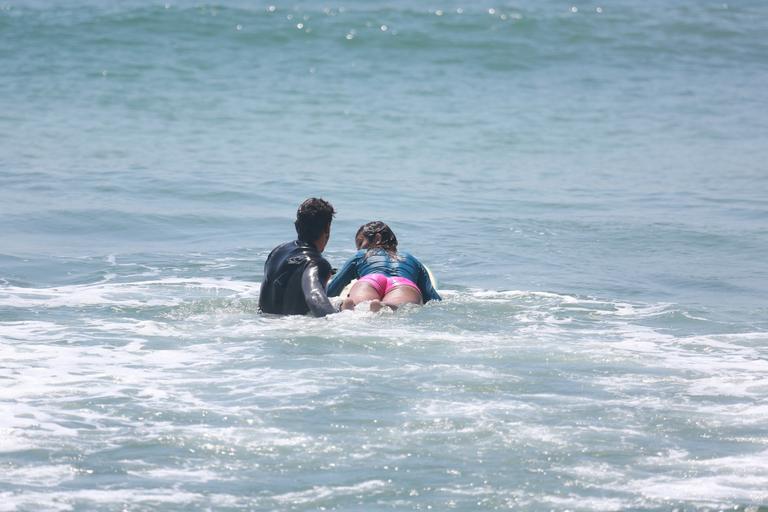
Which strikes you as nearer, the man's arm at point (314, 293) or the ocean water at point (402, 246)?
the ocean water at point (402, 246)

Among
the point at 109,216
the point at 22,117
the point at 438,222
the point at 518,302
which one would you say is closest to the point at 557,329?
the point at 518,302

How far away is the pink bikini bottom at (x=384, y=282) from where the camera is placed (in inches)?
391

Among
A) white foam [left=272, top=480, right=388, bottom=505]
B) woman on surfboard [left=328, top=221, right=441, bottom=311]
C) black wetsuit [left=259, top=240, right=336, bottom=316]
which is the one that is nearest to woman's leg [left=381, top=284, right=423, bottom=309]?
woman on surfboard [left=328, top=221, right=441, bottom=311]

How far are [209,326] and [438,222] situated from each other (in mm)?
6300

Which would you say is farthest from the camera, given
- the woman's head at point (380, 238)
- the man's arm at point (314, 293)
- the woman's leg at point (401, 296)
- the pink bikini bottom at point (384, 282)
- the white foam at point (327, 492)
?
the woman's head at point (380, 238)

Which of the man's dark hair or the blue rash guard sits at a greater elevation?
the man's dark hair

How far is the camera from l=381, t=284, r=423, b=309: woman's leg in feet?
32.1

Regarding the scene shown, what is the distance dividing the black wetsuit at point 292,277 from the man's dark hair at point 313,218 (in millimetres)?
95

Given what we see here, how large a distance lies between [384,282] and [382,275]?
92 mm

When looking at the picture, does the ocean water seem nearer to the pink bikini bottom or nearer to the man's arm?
the man's arm

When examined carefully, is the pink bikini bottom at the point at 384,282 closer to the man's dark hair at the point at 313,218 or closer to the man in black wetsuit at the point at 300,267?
the man in black wetsuit at the point at 300,267

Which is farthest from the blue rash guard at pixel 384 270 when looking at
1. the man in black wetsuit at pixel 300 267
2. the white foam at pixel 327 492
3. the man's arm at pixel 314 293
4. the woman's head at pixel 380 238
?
the white foam at pixel 327 492

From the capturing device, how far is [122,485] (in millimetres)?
5668

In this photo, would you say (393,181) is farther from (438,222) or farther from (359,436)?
(359,436)
